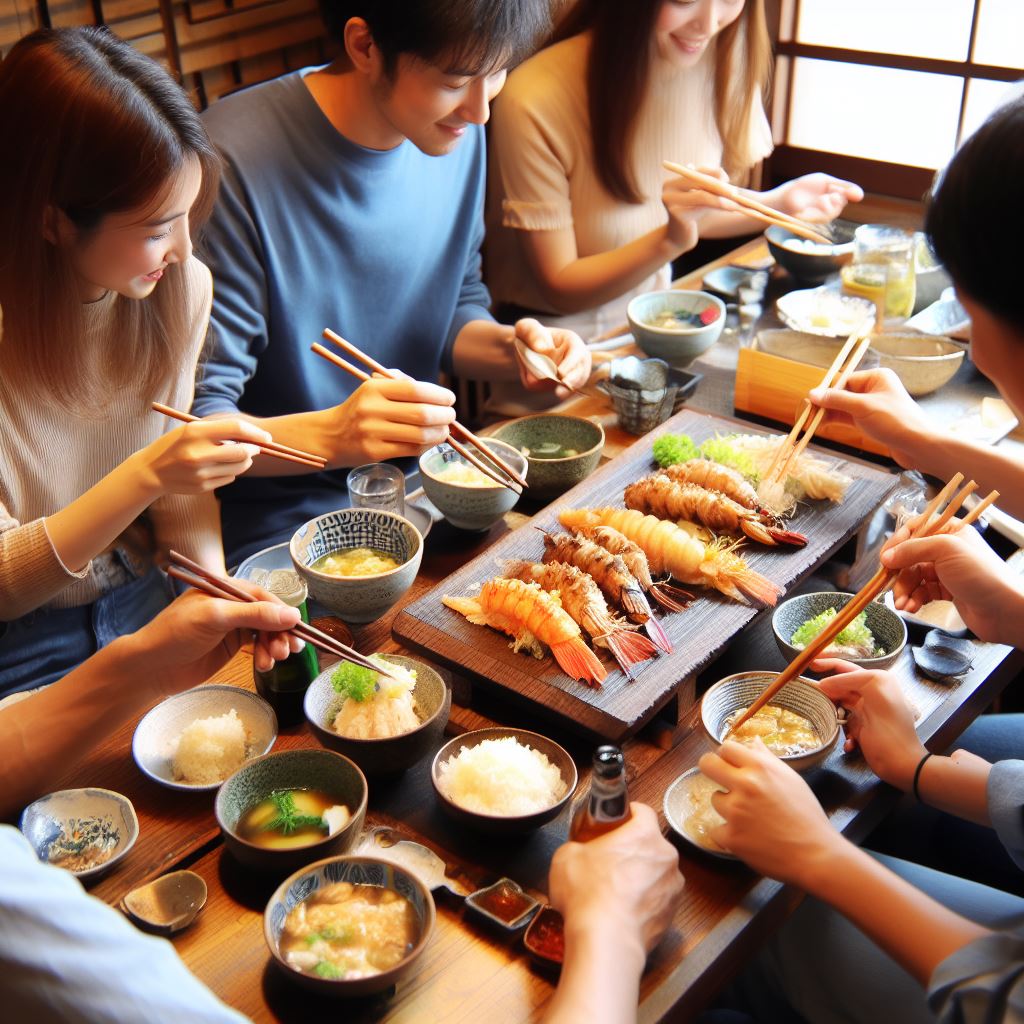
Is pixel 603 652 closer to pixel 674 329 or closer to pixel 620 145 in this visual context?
pixel 674 329

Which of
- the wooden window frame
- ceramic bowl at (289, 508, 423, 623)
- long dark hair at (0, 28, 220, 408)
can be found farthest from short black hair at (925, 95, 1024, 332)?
the wooden window frame

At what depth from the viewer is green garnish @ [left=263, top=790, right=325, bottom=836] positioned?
1.79 meters

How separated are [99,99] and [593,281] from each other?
2143 millimetres

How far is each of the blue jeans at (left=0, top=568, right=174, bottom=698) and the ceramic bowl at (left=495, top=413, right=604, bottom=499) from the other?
1.03 meters

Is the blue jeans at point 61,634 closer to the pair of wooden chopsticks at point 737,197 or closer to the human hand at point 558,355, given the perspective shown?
the human hand at point 558,355

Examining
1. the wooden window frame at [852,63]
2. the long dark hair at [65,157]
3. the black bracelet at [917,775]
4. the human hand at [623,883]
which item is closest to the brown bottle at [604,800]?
the human hand at [623,883]

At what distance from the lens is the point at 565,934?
1585 millimetres

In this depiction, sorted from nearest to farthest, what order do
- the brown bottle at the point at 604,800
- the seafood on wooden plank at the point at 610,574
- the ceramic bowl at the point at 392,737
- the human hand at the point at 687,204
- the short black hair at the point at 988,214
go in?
the short black hair at the point at 988,214, the brown bottle at the point at 604,800, the ceramic bowl at the point at 392,737, the seafood on wooden plank at the point at 610,574, the human hand at the point at 687,204

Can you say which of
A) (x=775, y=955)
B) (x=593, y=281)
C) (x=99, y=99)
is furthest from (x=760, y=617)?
(x=593, y=281)

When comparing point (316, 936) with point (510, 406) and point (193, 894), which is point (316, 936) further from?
point (510, 406)

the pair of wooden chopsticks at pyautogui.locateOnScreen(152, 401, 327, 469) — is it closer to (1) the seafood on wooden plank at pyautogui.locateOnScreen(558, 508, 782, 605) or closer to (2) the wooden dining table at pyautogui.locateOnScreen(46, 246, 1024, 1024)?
(2) the wooden dining table at pyautogui.locateOnScreen(46, 246, 1024, 1024)

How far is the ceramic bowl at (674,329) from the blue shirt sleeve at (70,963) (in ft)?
8.09

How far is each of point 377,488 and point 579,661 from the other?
0.78m

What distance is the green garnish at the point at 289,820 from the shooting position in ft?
5.87
